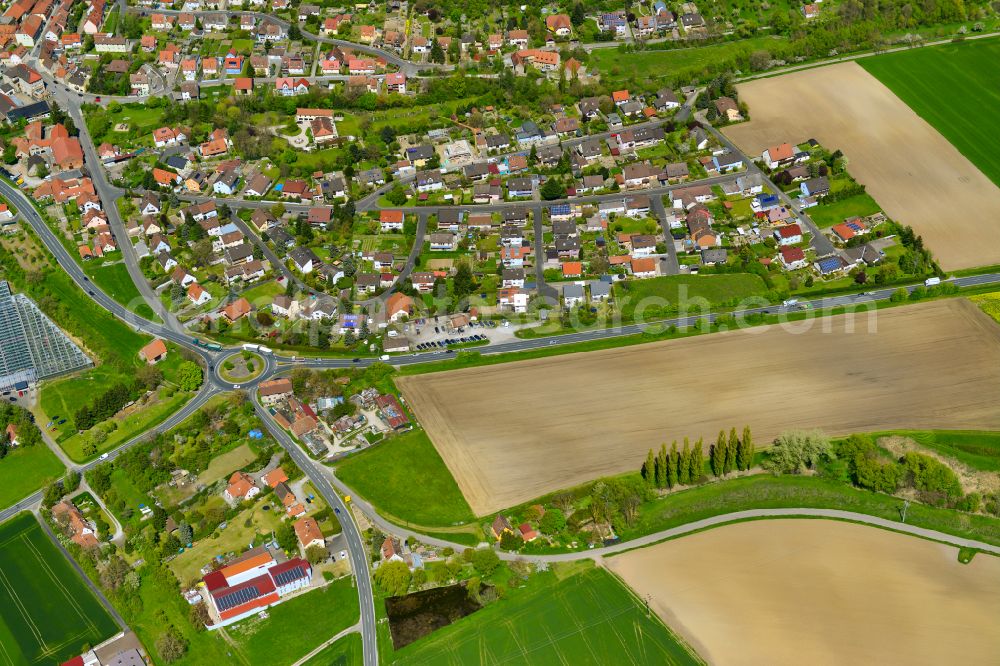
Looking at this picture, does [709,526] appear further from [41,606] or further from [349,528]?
[41,606]

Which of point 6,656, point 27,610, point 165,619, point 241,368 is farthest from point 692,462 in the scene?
point 6,656

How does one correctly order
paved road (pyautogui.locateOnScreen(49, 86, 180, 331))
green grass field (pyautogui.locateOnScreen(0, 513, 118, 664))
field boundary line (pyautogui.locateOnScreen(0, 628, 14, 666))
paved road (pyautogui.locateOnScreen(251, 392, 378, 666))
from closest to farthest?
paved road (pyautogui.locateOnScreen(251, 392, 378, 666)) → field boundary line (pyautogui.locateOnScreen(0, 628, 14, 666)) → green grass field (pyautogui.locateOnScreen(0, 513, 118, 664)) → paved road (pyautogui.locateOnScreen(49, 86, 180, 331))

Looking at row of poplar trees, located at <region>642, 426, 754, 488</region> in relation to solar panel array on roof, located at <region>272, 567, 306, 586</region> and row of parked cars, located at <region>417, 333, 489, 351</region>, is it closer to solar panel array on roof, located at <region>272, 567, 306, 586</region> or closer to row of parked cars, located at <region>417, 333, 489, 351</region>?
row of parked cars, located at <region>417, 333, 489, 351</region>

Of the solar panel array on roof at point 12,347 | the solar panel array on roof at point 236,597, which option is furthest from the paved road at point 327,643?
the solar panel array on roof at point 12,347

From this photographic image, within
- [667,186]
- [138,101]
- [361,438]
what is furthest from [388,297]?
[138,101]

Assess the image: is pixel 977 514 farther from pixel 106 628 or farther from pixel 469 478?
pixel 106 628

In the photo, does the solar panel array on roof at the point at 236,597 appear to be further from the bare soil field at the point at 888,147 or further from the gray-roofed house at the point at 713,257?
the bare soil field at the point at 888,147

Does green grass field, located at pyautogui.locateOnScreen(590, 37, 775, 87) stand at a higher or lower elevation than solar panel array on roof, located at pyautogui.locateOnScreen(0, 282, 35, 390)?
higher

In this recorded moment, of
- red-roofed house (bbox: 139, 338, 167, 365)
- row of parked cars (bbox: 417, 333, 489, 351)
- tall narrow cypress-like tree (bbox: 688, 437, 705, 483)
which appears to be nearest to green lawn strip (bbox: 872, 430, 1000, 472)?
tall narrow cypress-like tree (bbox: 688, 437, 705, 483)
